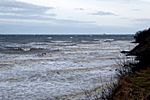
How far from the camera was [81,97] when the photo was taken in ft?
62.6

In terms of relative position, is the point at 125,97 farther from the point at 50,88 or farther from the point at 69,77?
the point at 69,77

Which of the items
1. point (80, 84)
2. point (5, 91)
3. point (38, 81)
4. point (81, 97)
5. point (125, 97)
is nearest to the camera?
point (125, 97)

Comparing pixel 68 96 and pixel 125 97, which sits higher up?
pixel 125 97

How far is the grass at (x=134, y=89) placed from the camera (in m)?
11.2

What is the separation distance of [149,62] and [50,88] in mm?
5879

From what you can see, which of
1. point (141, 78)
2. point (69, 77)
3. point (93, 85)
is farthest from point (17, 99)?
point (69, 77)

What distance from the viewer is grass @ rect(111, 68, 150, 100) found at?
36.6 feet

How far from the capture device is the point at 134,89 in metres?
12.1

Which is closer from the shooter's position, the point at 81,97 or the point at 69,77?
the point at 81,97

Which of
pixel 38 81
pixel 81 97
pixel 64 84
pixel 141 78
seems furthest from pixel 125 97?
pixel 38 81

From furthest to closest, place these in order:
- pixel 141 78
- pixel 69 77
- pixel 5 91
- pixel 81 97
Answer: pixel 69 77 → pixel 5 91 → pixel 81 97 → pixel 141 78

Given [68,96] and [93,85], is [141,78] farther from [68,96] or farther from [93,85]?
[93,85]

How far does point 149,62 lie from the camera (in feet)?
66.2

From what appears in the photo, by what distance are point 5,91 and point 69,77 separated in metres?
7.06
